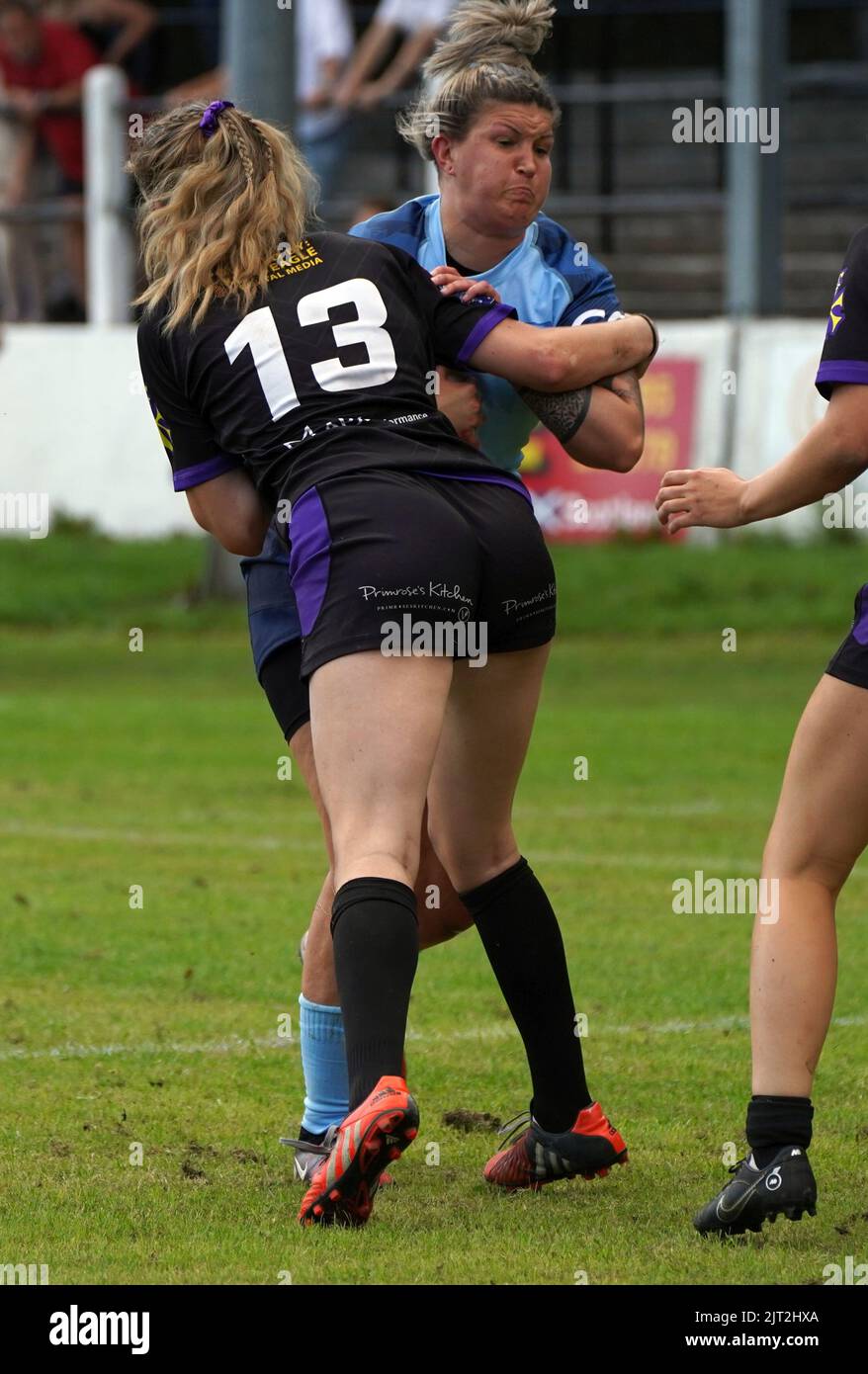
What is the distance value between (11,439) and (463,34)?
44.0ft

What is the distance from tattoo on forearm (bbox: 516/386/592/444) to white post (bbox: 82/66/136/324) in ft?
48.0

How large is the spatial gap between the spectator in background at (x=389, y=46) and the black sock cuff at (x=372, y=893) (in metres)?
15.4

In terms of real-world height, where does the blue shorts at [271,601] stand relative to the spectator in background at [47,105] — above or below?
below

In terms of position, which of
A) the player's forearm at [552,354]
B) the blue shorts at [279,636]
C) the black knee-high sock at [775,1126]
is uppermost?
the player's forearm at [552,354]

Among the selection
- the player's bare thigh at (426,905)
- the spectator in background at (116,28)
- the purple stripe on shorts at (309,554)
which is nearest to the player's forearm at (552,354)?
the purple stripe on shorts at (309,554)

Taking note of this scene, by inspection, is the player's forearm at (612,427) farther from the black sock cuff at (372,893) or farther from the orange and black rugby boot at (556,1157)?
the orange and black rugby boot at (556,1157)

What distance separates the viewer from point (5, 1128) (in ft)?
16.7

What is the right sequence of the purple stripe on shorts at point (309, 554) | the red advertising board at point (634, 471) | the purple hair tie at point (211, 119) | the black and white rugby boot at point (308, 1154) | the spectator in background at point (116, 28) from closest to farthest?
the purple stripe on shorts at point (309, 554) < the purple hair tie at point (211, 119) < the black and white rugby boot at point (308, 1154) < the red advertising board at point (634, 471) < the spectator in background at point (116, 28)

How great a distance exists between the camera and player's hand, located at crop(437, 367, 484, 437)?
4.57 m

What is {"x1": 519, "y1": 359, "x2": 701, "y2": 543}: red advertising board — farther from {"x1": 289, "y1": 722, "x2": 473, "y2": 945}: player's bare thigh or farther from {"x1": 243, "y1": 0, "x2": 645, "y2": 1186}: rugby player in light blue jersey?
{"x1": 243, "y1": 0, "x2": 645, "y2": 1186}: rugby player in light blue jersey

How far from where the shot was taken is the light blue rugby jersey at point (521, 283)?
15.4 ft

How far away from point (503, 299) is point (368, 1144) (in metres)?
1.86

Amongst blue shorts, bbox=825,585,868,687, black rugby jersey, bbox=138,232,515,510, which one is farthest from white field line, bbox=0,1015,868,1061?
blue shorts, bbox=825,585,868,687
